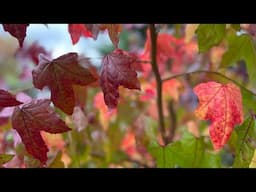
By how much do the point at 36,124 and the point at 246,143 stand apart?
36 centimetres

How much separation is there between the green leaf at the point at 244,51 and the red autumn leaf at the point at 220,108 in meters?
0.29

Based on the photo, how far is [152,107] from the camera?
2.14m

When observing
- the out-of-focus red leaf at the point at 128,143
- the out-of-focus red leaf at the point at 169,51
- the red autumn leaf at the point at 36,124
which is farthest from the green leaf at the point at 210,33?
the out-of-focus red leaf at the point at 128,143

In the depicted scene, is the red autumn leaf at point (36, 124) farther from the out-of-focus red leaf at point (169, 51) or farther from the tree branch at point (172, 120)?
the tree branch at point (172, 120)

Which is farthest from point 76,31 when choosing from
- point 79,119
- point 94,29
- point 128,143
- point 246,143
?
point 128,143

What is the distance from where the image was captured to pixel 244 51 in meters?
1.22

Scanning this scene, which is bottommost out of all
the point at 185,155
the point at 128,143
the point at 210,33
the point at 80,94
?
the point at 128,143

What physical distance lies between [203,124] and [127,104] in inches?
25.2

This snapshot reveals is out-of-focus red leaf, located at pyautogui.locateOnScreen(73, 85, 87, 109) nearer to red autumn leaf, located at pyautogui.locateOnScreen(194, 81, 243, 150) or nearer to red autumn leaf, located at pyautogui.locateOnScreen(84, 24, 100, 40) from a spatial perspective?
red autumn leaf, located at pyautogui.locateOnScreen(84, 24, 100, 40)

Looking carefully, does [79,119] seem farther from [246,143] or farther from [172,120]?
[172,120]

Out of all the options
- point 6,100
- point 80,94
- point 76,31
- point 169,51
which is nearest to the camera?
point 6,100

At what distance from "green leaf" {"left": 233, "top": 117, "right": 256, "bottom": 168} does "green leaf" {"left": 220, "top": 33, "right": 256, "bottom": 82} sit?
1.17 ft
